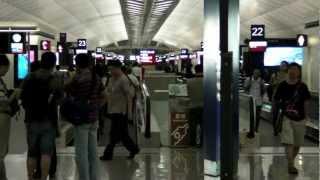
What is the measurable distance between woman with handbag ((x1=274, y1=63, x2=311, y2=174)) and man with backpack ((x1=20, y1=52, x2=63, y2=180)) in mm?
3972

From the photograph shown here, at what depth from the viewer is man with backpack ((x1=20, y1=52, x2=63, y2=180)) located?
26.3 feet

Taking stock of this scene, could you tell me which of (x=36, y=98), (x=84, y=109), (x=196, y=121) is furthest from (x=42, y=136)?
(x=196, y=121)

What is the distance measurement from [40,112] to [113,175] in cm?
254

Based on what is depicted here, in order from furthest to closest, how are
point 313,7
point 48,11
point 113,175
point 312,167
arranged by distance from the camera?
point 48,11 → point 313,7 → point 312,167 → point 113,175

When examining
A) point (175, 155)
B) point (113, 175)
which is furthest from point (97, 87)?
point (175, 155)

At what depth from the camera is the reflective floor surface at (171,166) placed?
1000cm

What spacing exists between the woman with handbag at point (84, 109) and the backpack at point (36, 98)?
31 centimetres

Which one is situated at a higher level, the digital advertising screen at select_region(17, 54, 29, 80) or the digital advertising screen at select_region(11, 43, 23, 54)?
the digital advertising screen at select_region(11, 43, 23, 54)

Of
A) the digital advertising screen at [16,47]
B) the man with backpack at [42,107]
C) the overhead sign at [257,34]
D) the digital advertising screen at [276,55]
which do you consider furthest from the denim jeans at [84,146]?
the digital advertising screen at [276,55]

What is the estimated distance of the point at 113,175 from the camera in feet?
33.3

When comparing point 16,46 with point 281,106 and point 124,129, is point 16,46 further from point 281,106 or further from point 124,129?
point 281,106

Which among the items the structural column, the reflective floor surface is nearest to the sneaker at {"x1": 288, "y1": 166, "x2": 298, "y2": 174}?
the reflective floor surface

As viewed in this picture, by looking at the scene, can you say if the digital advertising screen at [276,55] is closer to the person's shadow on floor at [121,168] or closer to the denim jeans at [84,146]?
the person's shadow on floor at [121,168]

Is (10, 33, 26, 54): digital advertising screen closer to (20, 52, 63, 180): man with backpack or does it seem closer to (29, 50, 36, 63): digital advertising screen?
(29, 50, 36, 63): digital advertising screen
